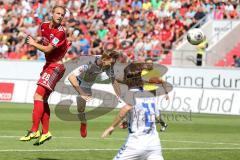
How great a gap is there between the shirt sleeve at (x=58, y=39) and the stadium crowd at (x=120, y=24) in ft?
68.0

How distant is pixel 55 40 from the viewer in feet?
49.1

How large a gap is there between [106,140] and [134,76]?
7.92 meters

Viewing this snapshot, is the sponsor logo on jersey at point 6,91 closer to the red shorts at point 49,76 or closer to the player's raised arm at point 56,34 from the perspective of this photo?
the red shorts at point 49,76

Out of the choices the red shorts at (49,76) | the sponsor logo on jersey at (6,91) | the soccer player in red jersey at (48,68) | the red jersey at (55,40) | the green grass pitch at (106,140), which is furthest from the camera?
the sponsor logo on jersey at (6,91)

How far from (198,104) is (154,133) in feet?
62.3

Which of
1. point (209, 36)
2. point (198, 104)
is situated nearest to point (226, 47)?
point (209, 36)

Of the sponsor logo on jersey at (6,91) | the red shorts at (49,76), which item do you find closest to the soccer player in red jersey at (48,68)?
the red shorts at (49,76)

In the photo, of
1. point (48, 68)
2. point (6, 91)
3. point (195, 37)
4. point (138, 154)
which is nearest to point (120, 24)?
point (6, 91)

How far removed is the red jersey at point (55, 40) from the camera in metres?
15.0

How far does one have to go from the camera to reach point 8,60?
37750mm

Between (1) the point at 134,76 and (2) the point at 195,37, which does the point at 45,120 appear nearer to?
(1) the point at 134,76

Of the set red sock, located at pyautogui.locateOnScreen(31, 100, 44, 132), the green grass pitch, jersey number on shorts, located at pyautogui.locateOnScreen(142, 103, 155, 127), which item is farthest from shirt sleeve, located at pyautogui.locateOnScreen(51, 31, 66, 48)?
jersey number on shorts, located at pyautogui.locateOnScreen(142, 103, 155, 127)

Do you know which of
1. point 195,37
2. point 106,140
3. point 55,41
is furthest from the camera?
point 195,37

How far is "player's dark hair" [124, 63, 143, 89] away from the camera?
1092 cm
